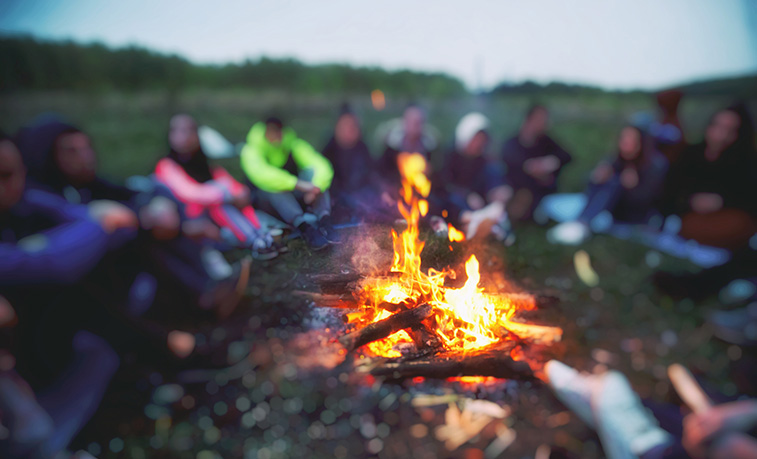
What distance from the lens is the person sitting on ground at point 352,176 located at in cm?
184

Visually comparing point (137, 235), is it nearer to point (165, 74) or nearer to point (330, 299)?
point (330, 299)

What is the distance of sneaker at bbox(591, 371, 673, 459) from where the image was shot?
5.86ft

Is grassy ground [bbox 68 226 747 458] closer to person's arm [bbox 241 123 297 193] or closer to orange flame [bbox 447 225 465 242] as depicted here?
orange flame [bbox 447 225 465 242]


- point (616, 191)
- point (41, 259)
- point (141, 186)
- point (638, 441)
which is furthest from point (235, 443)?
point (616, 191)

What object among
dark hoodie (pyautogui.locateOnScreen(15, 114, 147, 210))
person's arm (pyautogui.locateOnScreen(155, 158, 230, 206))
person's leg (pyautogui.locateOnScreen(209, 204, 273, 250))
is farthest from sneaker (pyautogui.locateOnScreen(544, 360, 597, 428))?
dark hoodie (pyautogui.locateOnScreen(15, 114, 147, 210))

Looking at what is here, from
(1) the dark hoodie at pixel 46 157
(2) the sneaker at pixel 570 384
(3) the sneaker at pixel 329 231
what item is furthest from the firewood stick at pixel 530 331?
(1) the dark hoodie at pixel 46 157

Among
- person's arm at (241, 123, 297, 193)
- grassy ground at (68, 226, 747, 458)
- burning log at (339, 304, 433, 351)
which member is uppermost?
person's arm at (241, 123, 297, 193)

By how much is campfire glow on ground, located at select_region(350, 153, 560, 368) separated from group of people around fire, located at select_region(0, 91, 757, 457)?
0.18 meters

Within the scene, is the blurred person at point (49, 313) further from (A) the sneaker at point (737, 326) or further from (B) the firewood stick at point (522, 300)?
(A) the sneaker at point (737, 326)

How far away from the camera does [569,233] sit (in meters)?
5.42

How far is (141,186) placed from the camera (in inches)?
178

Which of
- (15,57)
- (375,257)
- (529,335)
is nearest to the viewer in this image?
(375,257)

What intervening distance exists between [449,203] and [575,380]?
49.8 inches

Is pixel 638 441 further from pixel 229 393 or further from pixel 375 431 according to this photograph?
pixel 229 393
